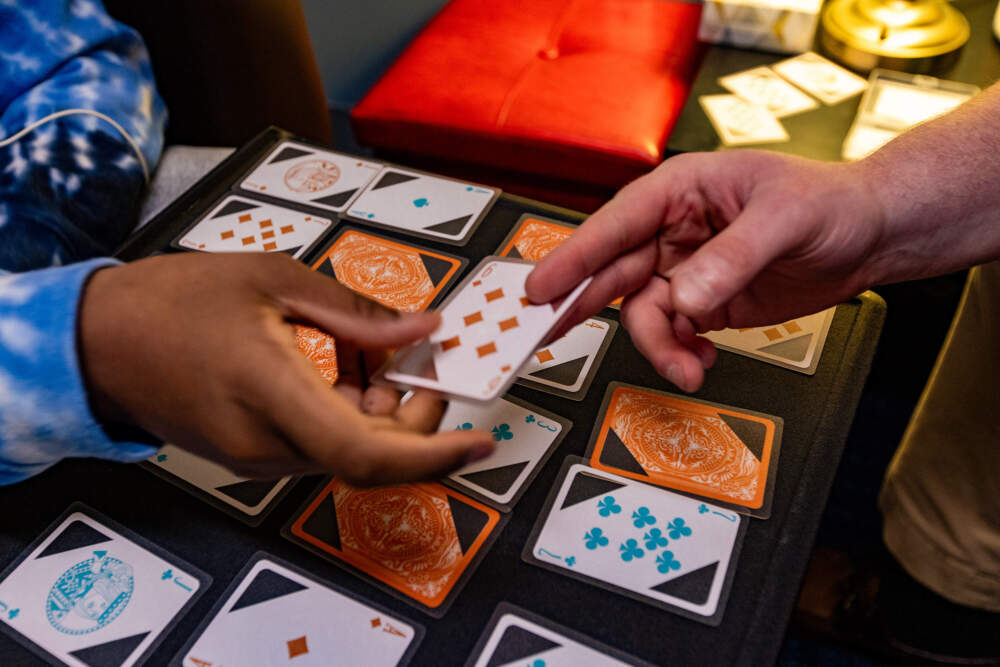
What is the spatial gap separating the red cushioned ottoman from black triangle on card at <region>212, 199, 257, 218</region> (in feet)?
2.15

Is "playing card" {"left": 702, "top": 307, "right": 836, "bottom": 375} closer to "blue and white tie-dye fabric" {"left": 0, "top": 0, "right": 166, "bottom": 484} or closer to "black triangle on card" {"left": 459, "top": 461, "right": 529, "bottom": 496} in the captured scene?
"black triangle on card" {"left": 459, "top": 461, "right": 529, "bottom": 496}

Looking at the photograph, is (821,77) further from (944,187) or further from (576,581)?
(576,581)

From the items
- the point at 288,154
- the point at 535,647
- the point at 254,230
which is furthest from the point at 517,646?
the point at 288,154

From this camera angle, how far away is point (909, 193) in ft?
2.58

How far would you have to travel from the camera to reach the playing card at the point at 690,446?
70 cm

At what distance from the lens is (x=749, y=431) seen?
0.74 meters

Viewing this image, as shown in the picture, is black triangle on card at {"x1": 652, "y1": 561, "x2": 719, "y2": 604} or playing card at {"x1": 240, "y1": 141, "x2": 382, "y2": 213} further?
playing card at {"x1": 240, "y1": 141, "x2": 382, "y2": 213}

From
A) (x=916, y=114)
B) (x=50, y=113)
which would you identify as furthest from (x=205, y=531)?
(x=916, y=114)

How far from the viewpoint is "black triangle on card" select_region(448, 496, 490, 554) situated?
26.3 inches

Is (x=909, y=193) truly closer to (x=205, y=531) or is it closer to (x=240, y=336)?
(x=240, y=336)

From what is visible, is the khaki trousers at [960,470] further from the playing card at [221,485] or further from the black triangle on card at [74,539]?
the black triangle on card at [74,539]

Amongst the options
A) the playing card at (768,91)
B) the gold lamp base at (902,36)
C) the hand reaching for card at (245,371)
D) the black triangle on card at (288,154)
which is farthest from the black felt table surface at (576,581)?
the gold lamp base at (902,36)

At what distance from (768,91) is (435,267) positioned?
3.02 ft

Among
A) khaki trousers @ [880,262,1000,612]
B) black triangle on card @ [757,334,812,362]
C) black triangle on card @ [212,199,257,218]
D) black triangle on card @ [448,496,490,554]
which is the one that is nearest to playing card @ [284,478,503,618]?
black triangle on card @ [448,496,490,554]
